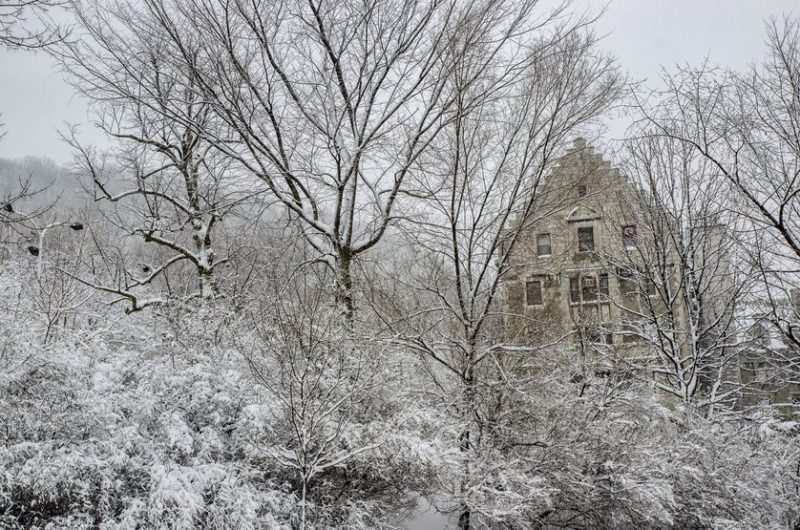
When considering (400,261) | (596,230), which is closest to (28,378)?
(400,261)

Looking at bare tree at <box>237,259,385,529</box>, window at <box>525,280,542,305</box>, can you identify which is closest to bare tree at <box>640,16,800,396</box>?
bare tree at <box>237,259,385,529</box>

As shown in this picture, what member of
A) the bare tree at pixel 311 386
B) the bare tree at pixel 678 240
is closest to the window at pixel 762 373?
the bare tree at pixel 678 240

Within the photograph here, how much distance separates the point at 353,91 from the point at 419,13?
1678 millimetres

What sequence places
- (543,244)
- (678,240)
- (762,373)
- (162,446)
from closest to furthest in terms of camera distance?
(162,446) < (678,240) < (762,373) < (543,244)

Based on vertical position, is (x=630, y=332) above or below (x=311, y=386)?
above

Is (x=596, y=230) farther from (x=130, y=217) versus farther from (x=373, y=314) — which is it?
(x=130, y=217)

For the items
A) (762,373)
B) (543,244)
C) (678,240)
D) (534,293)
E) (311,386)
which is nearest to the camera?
(311,386)

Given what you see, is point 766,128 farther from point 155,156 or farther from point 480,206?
point 155,156

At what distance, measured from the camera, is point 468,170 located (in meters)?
9.59

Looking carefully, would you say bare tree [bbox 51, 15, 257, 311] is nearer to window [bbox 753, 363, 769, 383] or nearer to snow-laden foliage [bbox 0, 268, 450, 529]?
snow-laden foliage [bbox 0, 268, 450, 529]

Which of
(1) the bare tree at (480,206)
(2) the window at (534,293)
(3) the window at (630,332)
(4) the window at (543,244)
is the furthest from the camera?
(4) the window at (543,244)

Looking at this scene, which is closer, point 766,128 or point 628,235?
point 766,128

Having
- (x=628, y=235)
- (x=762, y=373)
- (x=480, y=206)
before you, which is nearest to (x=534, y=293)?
(x=762, y=373)

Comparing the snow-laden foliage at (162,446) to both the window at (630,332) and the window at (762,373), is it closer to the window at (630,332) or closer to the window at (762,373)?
the window at (630,332)
